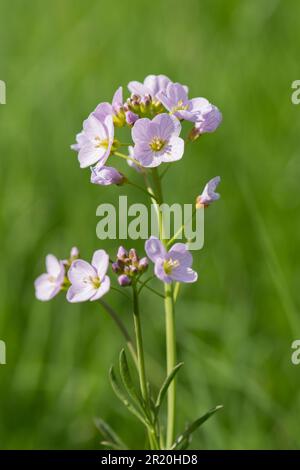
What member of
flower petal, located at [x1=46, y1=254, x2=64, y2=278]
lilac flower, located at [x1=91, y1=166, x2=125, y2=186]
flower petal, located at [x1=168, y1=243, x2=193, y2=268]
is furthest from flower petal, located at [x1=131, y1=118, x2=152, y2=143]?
flower petal, located at [x1=46, y1=254, x2=64, y2=278]

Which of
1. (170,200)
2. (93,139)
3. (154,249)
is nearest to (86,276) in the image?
(154,249)

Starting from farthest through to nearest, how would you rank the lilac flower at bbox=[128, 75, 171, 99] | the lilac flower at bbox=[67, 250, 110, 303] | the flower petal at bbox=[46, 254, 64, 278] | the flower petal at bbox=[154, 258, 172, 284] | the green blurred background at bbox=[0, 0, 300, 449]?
1. the green blurred background at bbox=[0, 0, 300, 449]
2. the flower petal at bbox=[46, 254, 64, 278]
3. the lilac flower at bbox=[128, 75, 171, 99]
4. the lilac flower at bbox=[67, 250, 110, 303]
5. the flower petal at bbox=[154, 258, 172, 284]

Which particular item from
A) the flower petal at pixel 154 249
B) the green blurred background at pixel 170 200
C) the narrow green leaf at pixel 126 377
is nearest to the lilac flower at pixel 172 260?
the flower petal at pixel 154 249

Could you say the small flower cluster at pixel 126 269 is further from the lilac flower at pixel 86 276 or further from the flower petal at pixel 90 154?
the flower petal at pixel 90 154

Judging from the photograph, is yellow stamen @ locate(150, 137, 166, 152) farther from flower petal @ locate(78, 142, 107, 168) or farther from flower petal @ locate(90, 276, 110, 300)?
flower petal @ locate(90, 276, 110, 300)

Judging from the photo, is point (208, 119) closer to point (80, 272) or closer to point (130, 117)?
point (130, 117)
